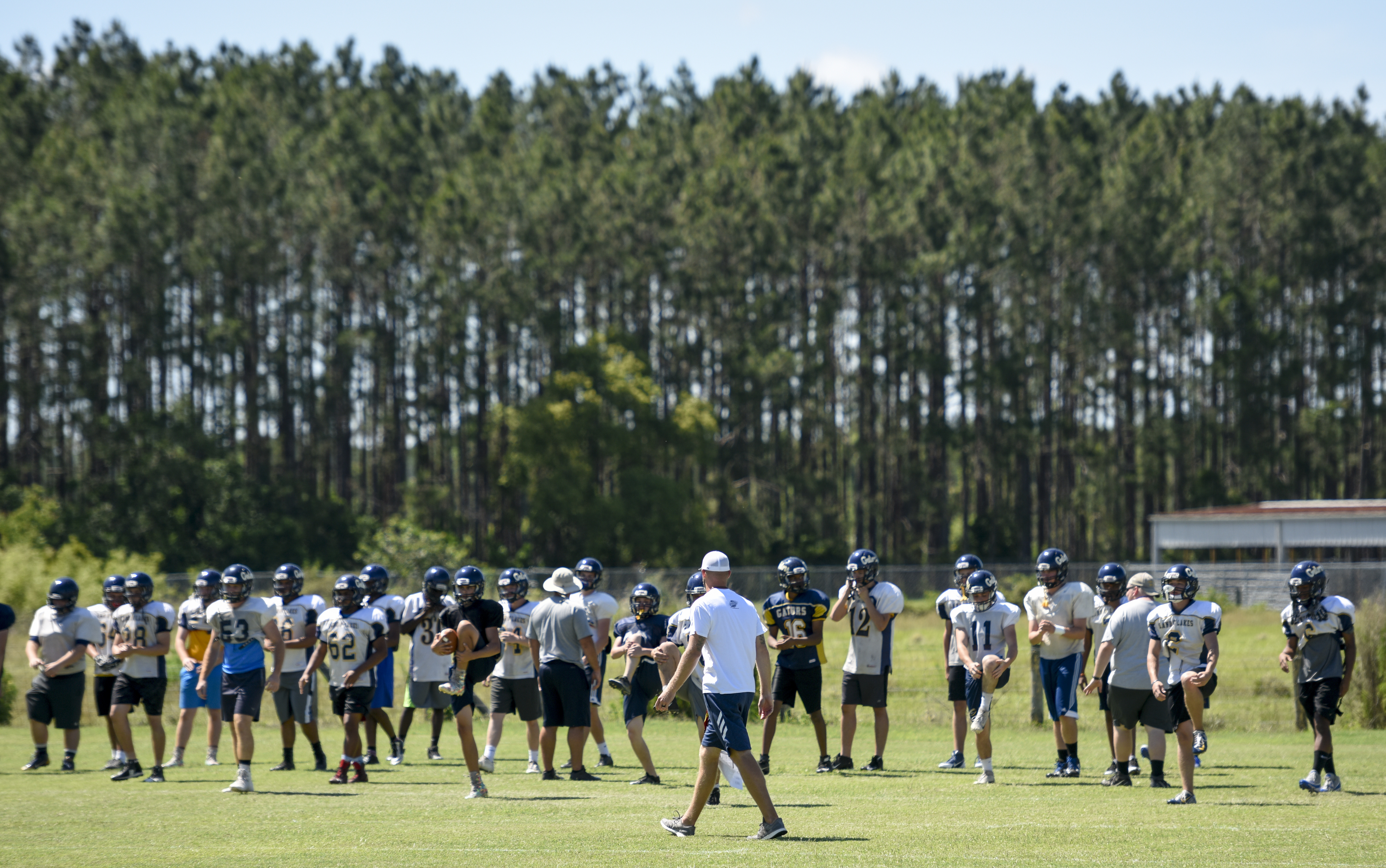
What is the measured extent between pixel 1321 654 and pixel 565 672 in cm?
708

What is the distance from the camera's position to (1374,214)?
68.4 metres

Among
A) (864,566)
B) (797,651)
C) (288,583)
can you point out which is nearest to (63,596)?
(288,583)

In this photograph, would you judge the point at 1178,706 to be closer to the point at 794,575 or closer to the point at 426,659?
the point at 794,575

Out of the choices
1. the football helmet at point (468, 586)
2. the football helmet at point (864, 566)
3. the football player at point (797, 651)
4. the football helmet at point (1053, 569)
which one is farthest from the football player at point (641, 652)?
the football helmet at point (1053, 569)

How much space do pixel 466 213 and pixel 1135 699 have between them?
4922cm

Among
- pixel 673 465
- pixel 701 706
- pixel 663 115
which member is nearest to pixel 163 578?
pixel 701 706

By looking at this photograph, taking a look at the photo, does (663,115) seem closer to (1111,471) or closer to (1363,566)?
(1111,471)

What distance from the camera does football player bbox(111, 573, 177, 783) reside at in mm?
13859

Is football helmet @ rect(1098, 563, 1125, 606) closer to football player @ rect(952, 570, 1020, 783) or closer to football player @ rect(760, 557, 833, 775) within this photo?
football player @ rect(952, 570, 1020, 783)

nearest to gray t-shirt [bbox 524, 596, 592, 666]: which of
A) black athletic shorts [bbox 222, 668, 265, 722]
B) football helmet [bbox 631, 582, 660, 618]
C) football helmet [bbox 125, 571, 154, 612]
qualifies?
football helmet [bbox 631, 582, 660, 618]

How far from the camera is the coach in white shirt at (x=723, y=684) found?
933cm

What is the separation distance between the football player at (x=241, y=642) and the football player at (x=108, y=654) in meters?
2.01

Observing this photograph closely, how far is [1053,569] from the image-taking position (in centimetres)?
1337

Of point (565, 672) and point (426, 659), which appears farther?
point (426, 659)
